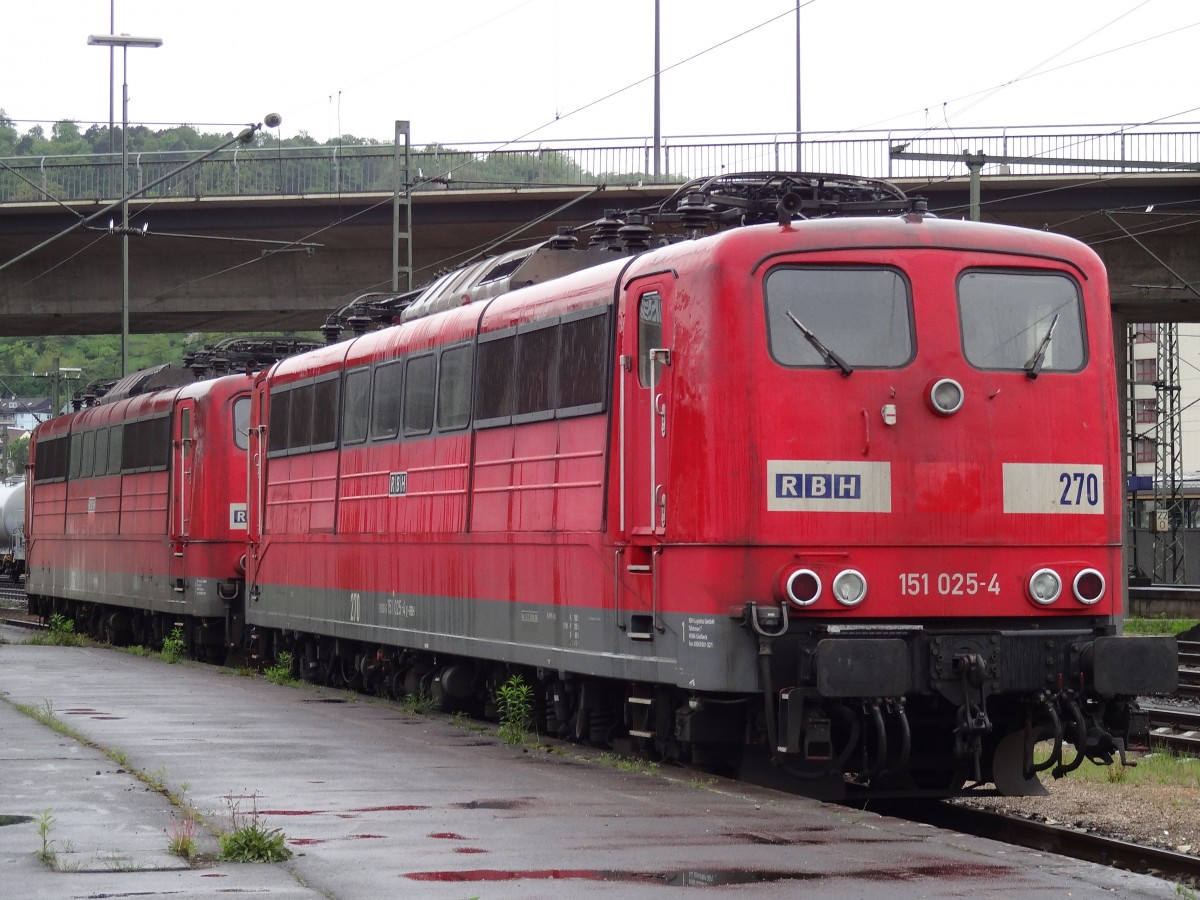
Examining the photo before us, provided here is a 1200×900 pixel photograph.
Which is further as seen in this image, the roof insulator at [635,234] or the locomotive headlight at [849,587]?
the roof insulator at [635,234]

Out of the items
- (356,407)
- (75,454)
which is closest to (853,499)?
(356,407)

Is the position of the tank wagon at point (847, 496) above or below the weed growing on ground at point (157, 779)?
above

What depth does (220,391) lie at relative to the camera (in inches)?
959

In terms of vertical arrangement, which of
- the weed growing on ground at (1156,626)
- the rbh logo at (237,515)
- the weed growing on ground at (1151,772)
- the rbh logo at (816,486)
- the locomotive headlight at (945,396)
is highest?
the locomotive headlight at (945,396)

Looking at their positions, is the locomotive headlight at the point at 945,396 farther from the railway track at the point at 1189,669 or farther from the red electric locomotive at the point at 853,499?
the railway track at the point at 1189,669

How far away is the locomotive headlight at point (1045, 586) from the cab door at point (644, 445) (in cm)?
213

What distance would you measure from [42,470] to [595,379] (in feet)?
79.4

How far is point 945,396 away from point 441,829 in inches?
155

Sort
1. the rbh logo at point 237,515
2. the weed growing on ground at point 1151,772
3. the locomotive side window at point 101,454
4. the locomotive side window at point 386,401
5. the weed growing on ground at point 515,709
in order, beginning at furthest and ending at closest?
the locomotive side window at point 101,454 → the rbh logo at point 237,515 → the locomotive side window at point 386,401 → the weed growing on ground at point 515,709 → the weed growing on ground at point 1151,772

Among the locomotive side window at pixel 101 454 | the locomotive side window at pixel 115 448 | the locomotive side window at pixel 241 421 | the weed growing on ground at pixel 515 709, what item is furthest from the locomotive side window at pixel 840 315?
the locomotive side window at pixel 101 454

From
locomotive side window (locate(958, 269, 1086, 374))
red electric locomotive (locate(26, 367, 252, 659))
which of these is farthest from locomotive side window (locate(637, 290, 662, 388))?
red electric locomotive (locate(26, 367, 252, 659))

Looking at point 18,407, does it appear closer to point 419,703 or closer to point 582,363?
point 419,703

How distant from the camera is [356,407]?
17.6 m

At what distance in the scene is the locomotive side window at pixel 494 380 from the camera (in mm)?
13969
